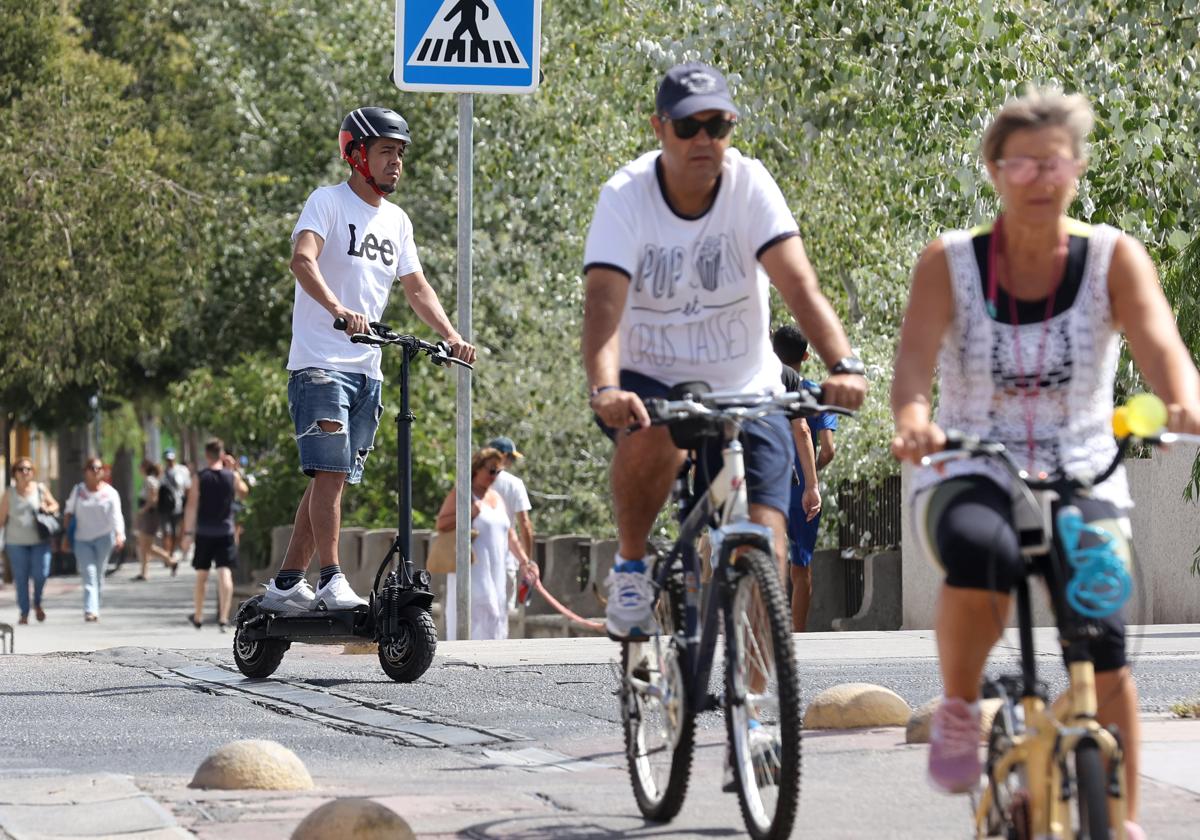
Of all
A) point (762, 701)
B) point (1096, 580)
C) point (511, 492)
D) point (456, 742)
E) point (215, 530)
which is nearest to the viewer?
point (1096, 580)

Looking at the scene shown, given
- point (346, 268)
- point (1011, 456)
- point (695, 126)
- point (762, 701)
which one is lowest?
point (762, 701)

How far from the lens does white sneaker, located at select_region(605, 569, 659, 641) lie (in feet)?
19.6

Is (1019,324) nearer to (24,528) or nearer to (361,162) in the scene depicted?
(361,162)

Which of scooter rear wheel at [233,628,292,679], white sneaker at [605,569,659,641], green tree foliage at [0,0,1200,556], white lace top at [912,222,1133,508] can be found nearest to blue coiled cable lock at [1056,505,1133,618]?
white lace top at [912,222,1133,508]

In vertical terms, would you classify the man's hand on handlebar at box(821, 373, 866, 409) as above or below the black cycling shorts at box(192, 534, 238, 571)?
below

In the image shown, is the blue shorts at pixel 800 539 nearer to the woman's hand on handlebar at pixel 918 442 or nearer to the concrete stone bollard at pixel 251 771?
the concrete stone bollard at pixel 251 771

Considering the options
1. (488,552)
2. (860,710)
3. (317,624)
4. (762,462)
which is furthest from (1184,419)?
(488,552)

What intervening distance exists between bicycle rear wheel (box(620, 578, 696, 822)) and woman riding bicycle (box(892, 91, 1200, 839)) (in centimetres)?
123

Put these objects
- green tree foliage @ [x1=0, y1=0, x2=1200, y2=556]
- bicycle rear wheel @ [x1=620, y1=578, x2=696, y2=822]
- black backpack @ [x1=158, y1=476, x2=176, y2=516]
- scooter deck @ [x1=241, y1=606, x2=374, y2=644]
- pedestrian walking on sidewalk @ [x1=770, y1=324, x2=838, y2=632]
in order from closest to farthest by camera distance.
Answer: bicycle rear wheel @ [x1=620, y1=578, x2=696, y2=822], scooter deck @ [x1=241, y1=606, x2=374, y2=644], pedestrian walking on sidewalk @ [x1=770, y1=324, x2=838, y2=632], green tree foliage @ [x1=0, y1=0, x2=1200, y2=556], black backpack @ [x1=158, y1=476, x2=176, y2=516]

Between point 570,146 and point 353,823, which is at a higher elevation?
point 570,146

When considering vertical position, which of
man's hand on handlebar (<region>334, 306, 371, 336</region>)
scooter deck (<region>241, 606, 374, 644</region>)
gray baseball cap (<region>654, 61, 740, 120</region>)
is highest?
gray baseball cap (<region>654, 61, 740, 120</region>)

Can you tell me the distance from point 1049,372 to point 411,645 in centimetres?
518

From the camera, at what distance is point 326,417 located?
30.9 ft

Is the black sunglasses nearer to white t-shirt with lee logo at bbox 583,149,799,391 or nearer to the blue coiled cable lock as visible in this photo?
white t-shirt with lee logo at bbox 583,149,799,391
